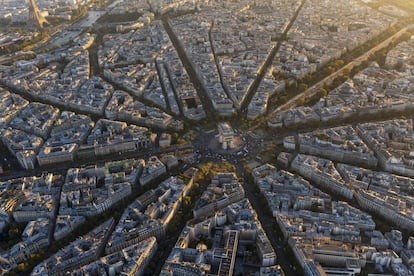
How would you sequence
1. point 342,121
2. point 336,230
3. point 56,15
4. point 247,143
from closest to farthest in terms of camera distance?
point 336,230 < point 247,143 < point 342,121 < point 56,15

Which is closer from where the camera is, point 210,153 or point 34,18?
point 210,153

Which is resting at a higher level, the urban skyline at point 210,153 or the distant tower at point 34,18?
the distant tower at point 34,18

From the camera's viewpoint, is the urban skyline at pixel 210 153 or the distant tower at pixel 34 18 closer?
the urban skyline at pixel 210 153

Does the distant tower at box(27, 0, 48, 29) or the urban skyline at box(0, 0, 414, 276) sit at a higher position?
the distant tower at box(27, 0, 48, 29)

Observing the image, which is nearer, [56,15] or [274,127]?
[274,127]

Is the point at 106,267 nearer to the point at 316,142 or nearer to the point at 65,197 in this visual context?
the point at 65,197

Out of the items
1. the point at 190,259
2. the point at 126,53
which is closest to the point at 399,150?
the point at 190,259

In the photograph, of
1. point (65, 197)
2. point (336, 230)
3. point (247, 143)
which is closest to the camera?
point (336, 230)

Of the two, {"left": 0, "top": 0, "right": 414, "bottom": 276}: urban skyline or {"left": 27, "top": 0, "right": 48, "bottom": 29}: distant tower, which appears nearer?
{"left": 0, "top": 0, "right": 414, "bottom": 276}: urban skyline

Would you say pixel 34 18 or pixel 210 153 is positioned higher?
pixel 34 18

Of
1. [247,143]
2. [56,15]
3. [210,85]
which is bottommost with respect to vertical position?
[247,143]

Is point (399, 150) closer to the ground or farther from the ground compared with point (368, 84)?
closer to the ground
